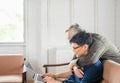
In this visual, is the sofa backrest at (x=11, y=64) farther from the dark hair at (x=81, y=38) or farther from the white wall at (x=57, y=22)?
the dark hair at (x=81, y=38)

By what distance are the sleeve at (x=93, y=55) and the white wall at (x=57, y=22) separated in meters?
2.10

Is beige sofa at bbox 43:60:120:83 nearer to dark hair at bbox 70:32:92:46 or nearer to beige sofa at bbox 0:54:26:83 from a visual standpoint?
dark hair at bbox 70:32:92:46

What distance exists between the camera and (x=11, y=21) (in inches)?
169

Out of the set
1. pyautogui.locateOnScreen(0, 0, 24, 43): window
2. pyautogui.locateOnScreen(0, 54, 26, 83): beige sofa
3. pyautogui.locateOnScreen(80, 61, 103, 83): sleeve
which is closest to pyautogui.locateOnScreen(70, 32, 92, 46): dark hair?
pyautogui.locateOnScreen(80, 61, 103, 83): sleeve

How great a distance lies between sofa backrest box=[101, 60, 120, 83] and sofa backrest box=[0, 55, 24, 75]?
2.00 meters

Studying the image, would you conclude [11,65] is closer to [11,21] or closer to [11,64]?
[11,64]

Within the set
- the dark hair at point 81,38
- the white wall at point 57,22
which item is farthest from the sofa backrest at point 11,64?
the dark hair at point 81,38

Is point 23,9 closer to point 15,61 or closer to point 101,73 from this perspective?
point 15,61

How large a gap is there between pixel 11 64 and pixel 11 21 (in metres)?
1.01

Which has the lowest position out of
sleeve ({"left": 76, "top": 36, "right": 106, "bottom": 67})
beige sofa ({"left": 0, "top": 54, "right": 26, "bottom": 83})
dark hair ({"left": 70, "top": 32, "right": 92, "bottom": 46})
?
beige sofa ({"left": 0, "top": 54, "right": 26, "bottom": 83})

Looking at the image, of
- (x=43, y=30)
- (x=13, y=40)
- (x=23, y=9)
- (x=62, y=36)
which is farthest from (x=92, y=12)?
(x=13, y=40)

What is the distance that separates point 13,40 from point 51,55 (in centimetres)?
83

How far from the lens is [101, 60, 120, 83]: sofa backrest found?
5.76 feet

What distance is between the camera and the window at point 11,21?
425cm
